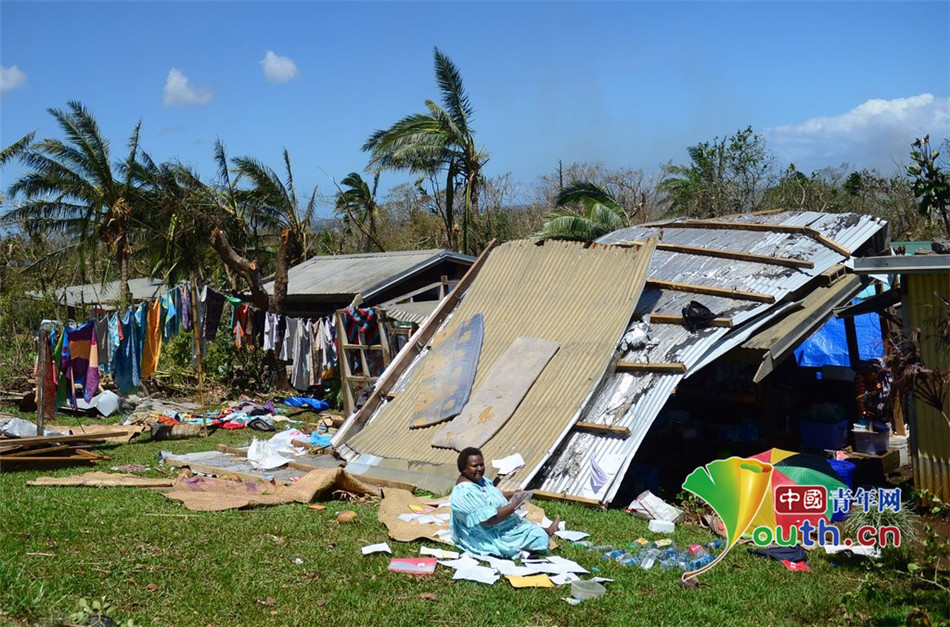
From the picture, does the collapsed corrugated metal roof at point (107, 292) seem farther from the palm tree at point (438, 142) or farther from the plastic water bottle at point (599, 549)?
the plastic water bottle at point (599, 549)

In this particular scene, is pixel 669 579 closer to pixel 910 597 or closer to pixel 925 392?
pixel 910 597

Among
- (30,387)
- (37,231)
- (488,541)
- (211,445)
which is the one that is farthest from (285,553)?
(37,231)

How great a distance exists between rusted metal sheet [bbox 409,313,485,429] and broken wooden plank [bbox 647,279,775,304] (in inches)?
97.4

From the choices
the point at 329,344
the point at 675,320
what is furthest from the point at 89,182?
the point at 675,320

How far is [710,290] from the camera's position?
11.5 metres

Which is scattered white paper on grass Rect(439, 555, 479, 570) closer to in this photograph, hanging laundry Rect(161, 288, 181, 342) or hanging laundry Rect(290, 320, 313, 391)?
hanging laundry Rect(161, 288, 181, 342)

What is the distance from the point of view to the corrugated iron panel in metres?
9.54

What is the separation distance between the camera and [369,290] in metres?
18.5

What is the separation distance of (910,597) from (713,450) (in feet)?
17.8

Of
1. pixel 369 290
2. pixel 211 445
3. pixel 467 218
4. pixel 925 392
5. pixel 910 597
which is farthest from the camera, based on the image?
pixel 467 218

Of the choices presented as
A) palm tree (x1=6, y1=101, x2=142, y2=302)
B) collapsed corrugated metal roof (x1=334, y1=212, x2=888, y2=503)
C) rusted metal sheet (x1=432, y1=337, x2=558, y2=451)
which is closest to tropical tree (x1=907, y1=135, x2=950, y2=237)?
collapsed corrugated metal roof (x1=334, y1=212, x2=888, y2=503)

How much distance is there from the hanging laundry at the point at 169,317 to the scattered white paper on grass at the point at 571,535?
9707 millimetres

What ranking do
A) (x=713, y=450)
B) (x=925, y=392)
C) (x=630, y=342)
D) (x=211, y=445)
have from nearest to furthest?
(x=925, y=392)
(x=630, y=342)
(x=713, y=450)
(x=211, y=445)

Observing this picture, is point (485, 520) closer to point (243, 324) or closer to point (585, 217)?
point (243, 324)
